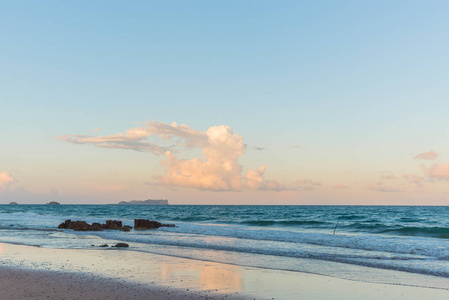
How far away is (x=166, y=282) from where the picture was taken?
1196cm

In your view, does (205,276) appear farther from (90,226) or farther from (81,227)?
(90,226)

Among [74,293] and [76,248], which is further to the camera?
[76,248]

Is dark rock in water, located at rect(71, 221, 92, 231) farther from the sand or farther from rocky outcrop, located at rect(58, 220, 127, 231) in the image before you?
the sand

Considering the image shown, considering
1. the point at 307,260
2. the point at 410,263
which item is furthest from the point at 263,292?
the point at 410,263

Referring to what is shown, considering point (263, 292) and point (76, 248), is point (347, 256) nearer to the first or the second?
point (263, 292)

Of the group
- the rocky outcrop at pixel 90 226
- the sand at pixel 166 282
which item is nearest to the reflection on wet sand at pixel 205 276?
the sand at pixel 166 282

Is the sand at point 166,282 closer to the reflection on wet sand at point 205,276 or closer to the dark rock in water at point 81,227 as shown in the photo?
the reflection on wet sand at point 205,276

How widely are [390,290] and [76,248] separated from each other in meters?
16.3

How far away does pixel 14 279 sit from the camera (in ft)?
39.1

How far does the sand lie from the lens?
10.4 m

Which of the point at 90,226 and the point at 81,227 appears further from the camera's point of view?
the point at 90,226

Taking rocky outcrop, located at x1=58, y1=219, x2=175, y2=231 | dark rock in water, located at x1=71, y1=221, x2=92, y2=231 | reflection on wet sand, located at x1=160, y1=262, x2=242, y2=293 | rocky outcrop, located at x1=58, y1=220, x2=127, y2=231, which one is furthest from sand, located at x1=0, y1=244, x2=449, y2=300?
rocky outcrop, located at x1=58, y1=219, x2=175, y2=231

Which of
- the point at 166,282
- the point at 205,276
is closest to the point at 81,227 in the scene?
the point at 205,276

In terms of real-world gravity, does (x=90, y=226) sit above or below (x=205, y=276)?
below
